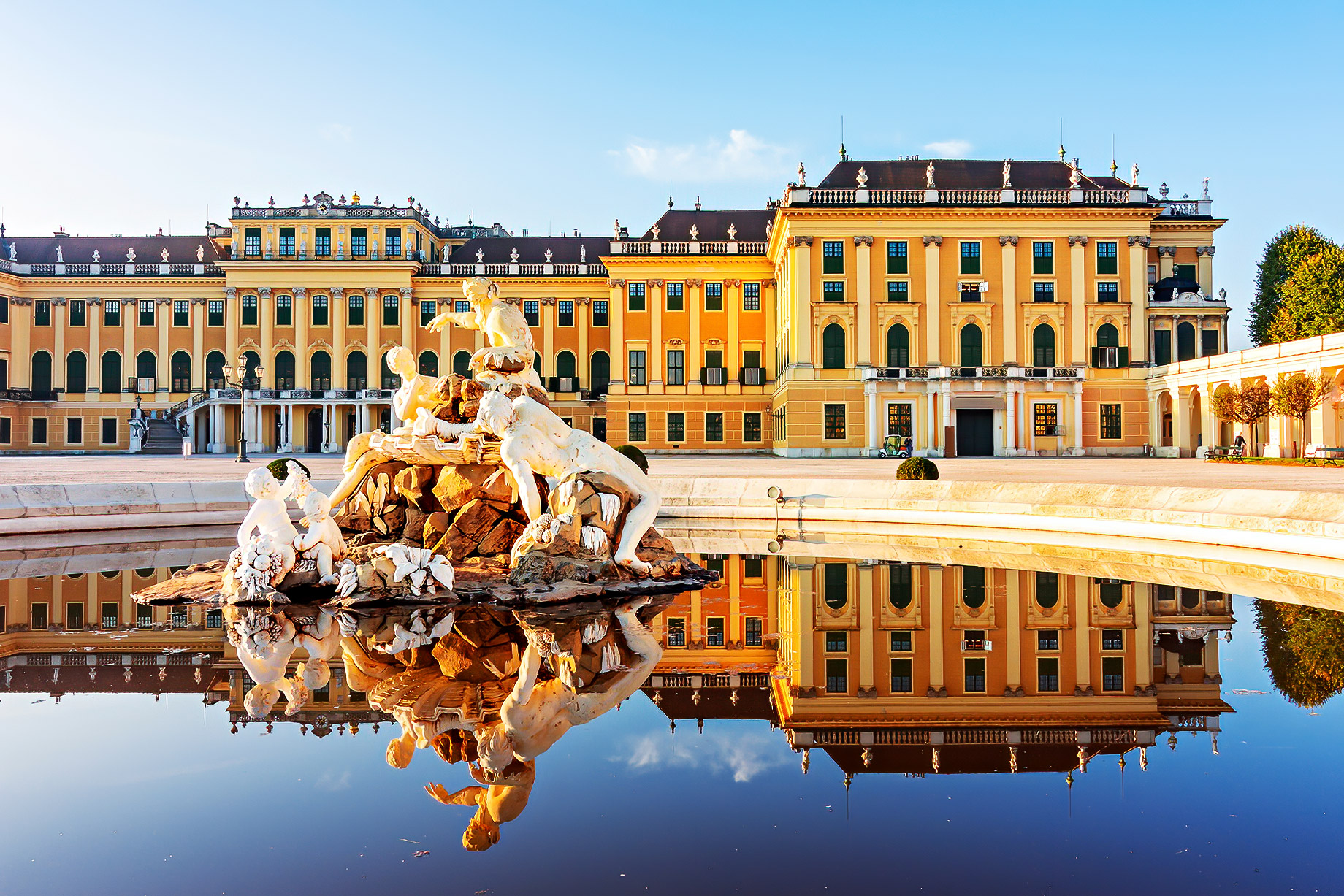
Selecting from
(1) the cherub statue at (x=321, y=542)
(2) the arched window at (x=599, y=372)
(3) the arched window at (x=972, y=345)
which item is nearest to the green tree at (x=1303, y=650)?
(1) the cherub statue at (x=321, y=542)

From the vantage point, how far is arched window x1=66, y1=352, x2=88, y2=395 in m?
58.9

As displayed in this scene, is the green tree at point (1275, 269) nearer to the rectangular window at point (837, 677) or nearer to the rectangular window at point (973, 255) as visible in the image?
the rectangular window at point (973, 255)

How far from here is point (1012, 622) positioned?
23.9 ft

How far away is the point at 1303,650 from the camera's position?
634cm

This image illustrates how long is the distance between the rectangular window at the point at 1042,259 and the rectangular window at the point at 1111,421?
6929 mm

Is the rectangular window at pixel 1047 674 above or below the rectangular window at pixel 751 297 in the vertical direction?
below

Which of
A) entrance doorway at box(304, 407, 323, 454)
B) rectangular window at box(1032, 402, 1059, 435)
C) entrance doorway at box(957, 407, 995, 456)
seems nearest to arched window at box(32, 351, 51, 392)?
entrance doorway at box(304, 407, 323, 454)

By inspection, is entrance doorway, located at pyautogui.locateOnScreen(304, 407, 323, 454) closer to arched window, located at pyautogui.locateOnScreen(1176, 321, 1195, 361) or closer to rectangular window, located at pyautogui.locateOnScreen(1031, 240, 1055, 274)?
rectangular window, located at pyautogui.locateOnScreen(1031, 240, 1055, 274)

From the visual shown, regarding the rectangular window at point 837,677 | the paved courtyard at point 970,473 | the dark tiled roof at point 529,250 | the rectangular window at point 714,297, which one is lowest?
the rectangular window at point 837,677

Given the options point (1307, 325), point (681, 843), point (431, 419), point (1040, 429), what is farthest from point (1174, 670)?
point (1307, 325)

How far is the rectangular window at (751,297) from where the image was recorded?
172ft

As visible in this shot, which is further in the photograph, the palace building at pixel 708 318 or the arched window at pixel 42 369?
the arched window at pixel 42 369

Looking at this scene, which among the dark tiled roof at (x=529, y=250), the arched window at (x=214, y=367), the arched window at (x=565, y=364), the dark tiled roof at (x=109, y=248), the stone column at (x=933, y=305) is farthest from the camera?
the dark tiled roof at (x=109, y=248)

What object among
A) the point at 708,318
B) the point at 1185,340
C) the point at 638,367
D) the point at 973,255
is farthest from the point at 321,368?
the point at 1185,340
